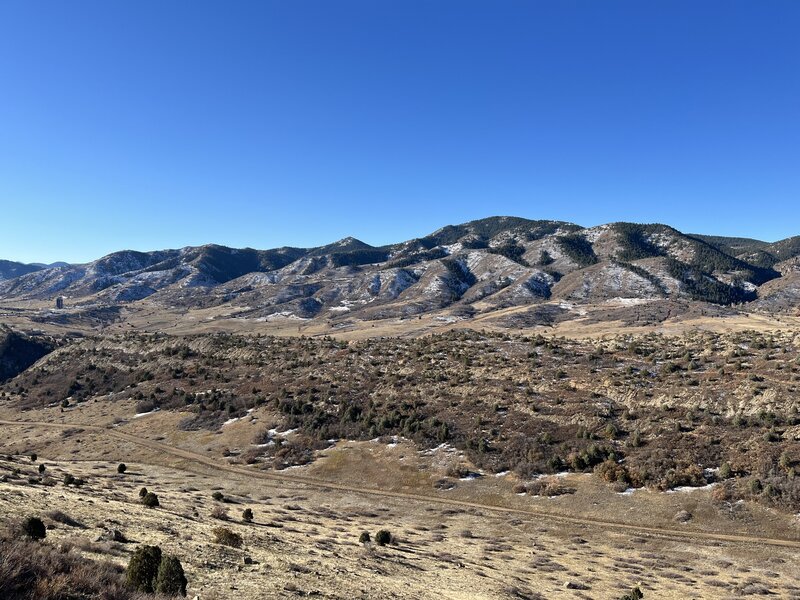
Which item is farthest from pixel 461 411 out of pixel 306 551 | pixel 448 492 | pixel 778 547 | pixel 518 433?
pixel 306 551

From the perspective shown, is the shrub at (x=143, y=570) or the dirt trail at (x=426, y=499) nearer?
the shrub at (x=143, y=570)

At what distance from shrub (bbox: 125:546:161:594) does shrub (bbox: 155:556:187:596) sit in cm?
18

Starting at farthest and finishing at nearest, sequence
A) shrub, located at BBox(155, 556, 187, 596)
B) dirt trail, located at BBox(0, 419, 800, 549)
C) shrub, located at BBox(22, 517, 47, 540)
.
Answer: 1. dirt trail, located at BBox(0, 419, 800, 549)
2. shrub, located at BBox(22, 517, 47, 540)
3. shrub, located at BBox(155, 556, 187, 596)

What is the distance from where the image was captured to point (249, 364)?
99.6 metres

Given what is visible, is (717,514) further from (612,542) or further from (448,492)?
(448,492)

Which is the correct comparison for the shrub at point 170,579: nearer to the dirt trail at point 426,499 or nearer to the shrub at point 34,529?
the shrub at point 34,529

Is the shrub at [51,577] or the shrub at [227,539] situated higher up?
the shrub at [51,577]

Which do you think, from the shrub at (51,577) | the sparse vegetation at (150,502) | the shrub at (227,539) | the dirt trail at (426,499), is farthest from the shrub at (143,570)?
the dirt trail at (426,499)

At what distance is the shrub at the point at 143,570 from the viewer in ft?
44.4

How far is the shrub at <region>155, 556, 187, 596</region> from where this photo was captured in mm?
13656

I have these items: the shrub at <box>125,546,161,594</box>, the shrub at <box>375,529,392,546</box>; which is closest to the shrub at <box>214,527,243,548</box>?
the shrub at <box>125,546,161,594</box>

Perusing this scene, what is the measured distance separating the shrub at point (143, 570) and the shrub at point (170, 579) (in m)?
0.18

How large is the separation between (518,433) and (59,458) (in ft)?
203

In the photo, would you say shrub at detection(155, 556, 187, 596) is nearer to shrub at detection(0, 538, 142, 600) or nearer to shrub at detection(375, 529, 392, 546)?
shrub at detection(0, 538, 142, 600)
